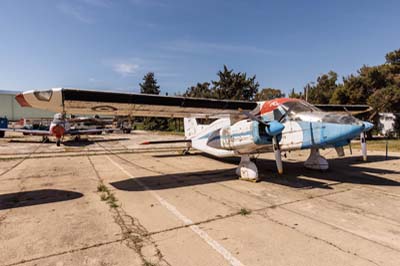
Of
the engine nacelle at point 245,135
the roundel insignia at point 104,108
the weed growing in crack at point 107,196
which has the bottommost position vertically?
the weed growing in crack at point 107,196

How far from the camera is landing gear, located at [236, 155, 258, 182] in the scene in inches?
329

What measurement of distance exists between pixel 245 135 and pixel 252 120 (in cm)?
58

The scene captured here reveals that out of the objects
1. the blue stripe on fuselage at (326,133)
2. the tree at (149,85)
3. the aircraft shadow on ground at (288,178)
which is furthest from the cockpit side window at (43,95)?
the tree at (149,85)

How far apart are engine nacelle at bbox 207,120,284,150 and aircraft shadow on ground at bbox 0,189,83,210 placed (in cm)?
514

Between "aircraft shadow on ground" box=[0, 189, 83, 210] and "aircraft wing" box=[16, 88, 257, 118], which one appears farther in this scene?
"aircraft wing" box=[16, 88, 257, 118]

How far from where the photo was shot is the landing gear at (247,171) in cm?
836

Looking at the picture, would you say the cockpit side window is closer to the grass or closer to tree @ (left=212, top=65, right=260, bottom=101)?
the grass

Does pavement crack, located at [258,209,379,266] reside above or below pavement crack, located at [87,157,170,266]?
below

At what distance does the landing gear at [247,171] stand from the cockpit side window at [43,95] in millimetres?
6646

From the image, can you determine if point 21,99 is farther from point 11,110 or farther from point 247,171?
point 11,110

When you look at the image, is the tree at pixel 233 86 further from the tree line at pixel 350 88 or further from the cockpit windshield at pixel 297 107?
the cockpit windshield at pixel 297 107

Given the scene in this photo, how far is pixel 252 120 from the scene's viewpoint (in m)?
7.74


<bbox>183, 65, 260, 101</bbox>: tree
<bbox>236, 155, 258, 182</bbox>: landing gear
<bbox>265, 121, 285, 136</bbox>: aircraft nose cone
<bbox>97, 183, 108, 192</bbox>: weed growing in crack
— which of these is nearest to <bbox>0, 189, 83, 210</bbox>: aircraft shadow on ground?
<bbox>97, 183, 108, 192</bbox>: weed growing in crack

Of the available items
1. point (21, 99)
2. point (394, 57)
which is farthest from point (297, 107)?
point (394, 57)
